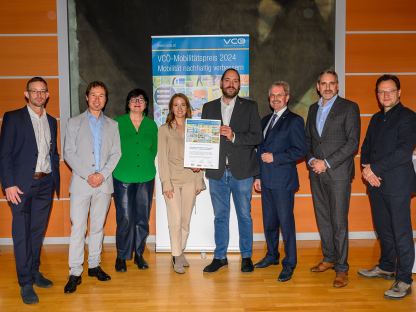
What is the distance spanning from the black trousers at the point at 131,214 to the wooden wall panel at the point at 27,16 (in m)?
2.20

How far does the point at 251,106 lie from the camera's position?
13.8 ft

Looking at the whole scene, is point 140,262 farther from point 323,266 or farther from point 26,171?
point 323,266

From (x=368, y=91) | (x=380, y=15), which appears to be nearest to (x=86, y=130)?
(x=368, y=91)

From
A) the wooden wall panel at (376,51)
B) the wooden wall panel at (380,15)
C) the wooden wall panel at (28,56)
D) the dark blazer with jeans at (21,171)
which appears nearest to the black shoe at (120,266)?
the dark blazer with jeans at (21,171)

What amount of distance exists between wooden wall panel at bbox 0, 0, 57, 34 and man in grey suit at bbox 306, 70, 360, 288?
10.5 ft

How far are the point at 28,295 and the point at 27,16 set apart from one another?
3206 millimetres

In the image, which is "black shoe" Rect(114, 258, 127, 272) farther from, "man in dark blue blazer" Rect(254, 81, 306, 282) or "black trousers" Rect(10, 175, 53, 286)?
"man in dark blue blazer" Rect(254, 81, 306, 282)

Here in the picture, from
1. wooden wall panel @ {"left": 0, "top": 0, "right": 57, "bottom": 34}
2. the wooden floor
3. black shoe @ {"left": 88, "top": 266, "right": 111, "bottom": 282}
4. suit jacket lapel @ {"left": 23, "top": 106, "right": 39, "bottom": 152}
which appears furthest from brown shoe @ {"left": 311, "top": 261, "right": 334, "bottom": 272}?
wooden wall panel @ {"left": 0, "top": 0, "right": 57, "bottom": 34}

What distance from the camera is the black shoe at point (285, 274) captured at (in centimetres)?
400

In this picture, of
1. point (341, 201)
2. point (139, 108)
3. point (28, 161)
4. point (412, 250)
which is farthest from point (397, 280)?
point (28, 161)

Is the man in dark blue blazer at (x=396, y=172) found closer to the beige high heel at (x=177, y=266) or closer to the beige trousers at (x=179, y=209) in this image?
the beige trousers at (x=179, y=209)

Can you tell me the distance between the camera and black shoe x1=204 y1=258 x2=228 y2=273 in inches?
168

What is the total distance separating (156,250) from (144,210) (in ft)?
2.58

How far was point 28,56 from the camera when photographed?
5180 millimetres
